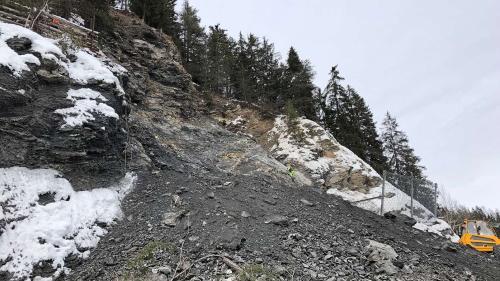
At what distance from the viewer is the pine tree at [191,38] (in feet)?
104

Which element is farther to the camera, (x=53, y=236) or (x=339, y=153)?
(x=339, y=153)

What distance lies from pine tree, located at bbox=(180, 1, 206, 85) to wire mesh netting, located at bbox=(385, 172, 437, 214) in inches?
745

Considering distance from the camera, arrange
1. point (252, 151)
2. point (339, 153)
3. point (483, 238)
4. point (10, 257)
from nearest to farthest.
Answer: point (10, 257) < point (483, 238) < point (252, 151) < point (339, 153)

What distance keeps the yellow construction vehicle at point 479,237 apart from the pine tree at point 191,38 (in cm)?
2154

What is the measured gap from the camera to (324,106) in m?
33.6

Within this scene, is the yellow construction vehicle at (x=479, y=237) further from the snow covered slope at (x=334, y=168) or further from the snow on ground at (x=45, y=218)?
the snow on ground at (x=45, y=218)

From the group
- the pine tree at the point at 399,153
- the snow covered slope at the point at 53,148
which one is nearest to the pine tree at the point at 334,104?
the pine tree at the point at 399,153

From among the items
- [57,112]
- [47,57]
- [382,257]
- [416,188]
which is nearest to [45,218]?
[57,112]

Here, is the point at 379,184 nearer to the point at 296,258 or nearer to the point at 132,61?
the point at 296,258

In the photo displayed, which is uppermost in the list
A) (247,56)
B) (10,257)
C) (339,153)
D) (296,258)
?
(247,56)

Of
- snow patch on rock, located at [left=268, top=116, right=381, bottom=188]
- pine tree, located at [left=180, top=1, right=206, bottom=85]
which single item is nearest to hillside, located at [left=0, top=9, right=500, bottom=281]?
snow patch on rock, located at [left=268, top=116, right=381, bottom=188]

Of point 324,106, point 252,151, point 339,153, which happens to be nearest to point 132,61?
point 252,151

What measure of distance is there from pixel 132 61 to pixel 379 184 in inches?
593

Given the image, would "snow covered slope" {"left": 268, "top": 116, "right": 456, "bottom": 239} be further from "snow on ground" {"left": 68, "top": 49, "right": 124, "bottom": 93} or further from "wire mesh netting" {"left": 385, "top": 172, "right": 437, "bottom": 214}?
"snow on ground" {"left": 68, "top": 49, "right": 124, "bottom": 93}
